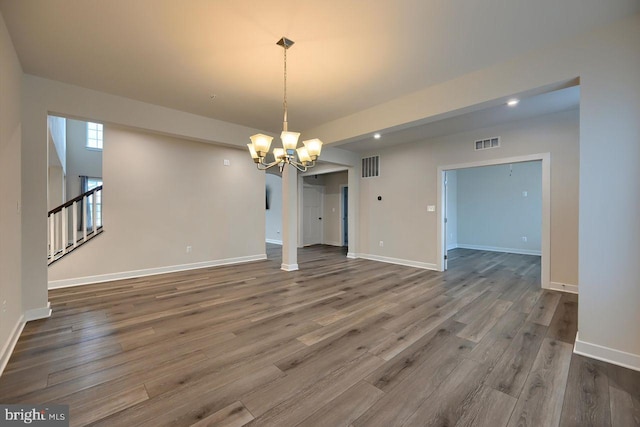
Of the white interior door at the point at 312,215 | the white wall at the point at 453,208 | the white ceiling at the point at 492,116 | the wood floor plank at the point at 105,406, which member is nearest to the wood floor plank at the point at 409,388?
the wood floor plank at the point at 105,406

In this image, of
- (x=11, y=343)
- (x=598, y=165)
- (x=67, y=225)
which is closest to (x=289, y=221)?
(x=67, y=225)

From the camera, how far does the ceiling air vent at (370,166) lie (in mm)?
6586

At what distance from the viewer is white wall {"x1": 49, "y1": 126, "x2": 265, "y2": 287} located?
4.47 meters

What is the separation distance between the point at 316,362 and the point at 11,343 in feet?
8.82

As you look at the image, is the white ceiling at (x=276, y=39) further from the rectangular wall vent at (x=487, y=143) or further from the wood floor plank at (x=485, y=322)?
the wood floor plank at (x=485, y=322)

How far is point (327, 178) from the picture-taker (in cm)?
960

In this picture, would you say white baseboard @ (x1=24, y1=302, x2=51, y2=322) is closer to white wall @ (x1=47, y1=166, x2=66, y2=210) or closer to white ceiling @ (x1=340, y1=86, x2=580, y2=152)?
white ceiling @ (x1=340, y1=86, x2=580, y2=152)

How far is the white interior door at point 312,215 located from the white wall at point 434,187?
273 centimetres

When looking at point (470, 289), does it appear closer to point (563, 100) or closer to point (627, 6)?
point (563, 100)

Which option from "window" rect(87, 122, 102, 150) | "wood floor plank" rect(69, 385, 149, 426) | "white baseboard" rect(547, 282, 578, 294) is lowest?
"wood floor plank" rect(69, 385, 149, 426)

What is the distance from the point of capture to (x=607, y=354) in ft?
7.12

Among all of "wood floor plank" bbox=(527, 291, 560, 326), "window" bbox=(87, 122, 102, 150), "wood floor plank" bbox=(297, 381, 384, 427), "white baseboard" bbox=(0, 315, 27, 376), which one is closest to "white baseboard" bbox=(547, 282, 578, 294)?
"wood floor plank" bbox=(527, 291, 560, 326)

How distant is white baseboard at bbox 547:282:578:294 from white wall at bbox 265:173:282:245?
24.5ft

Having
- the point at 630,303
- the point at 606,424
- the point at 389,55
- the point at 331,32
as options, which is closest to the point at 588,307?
the point at 630,303
